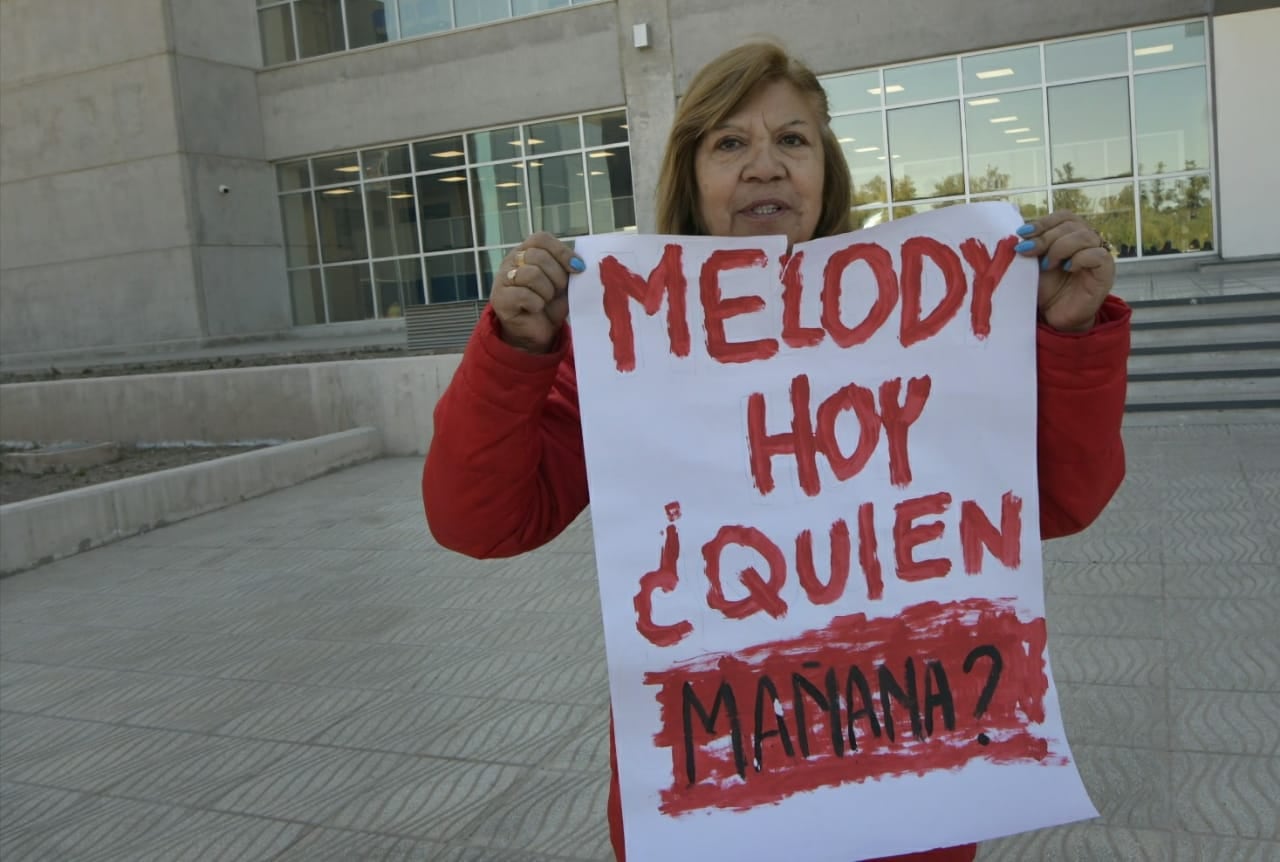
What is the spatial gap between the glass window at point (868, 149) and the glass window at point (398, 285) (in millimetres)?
9039

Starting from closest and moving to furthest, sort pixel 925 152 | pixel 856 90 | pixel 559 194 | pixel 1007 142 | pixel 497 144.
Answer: pixel 1007 142
pixel 925 152
pixel 856 90
pixel 559 194
pixel 497 144

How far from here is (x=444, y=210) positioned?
869 inches

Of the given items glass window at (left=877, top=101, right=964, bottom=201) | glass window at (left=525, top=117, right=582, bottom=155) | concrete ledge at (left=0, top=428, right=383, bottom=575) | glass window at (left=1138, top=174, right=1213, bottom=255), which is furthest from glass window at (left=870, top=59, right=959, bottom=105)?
concrete ledge at (left=0, top=428, right=383, bottom=575)

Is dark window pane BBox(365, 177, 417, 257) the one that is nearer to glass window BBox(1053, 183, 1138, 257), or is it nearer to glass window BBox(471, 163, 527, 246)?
glass window BBox(471, 163, 527, 246)

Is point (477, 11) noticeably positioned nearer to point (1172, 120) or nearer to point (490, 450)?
point (1172, 120)

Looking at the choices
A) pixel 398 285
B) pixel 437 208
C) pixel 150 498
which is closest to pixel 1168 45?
pixel 437 208

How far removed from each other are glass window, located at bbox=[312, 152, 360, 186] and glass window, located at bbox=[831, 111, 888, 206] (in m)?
10.1

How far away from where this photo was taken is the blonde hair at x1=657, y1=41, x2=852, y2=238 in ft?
5.64

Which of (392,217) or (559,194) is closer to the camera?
(559,194)

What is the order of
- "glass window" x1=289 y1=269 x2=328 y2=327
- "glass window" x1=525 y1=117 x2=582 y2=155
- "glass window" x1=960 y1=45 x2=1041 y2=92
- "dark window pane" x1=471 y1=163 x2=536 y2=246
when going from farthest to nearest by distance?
1. "glass window" x1=289 y1=269 x2=328 y2=327
2. "dark window pane" x1=471 y1=163 x2=536 y2=246
3. "glass window" x1=525 y1=117 x2=582 y2=155
4. "glass window" x1=960 y1=45 x2=1041 y2=92

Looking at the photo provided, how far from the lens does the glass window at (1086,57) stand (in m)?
16.8

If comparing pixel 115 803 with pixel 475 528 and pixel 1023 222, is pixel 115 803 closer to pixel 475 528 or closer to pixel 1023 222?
pixel 475 528

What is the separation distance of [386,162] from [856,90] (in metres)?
9.65

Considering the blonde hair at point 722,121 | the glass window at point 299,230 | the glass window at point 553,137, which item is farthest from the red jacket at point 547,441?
the glass window at point 299,230
